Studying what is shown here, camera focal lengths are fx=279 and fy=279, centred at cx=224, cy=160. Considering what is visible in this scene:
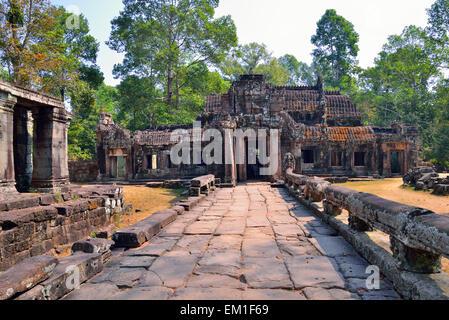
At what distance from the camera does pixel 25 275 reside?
2.62m

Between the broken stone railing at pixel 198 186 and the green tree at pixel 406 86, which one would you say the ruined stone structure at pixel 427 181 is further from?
the green tree at pixel 406 86

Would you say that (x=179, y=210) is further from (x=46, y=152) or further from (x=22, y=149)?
(x=22, y=149)

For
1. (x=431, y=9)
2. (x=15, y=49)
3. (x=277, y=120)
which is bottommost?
(x=277, y=120)

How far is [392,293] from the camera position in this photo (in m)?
2.62

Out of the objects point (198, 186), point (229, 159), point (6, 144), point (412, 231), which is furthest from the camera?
point (229, 159)

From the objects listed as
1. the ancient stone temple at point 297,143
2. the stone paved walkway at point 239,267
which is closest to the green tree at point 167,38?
the ancient stone temple at point 297,143

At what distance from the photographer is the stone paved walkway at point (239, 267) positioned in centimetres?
272

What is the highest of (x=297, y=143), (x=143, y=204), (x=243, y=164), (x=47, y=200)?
(x=297, y=143)

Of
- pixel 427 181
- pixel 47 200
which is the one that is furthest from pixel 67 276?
pixel 427 181

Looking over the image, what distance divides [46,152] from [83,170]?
15594 mm

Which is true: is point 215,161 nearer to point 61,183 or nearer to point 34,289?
point 61,183

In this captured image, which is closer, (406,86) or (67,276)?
(67,276)
